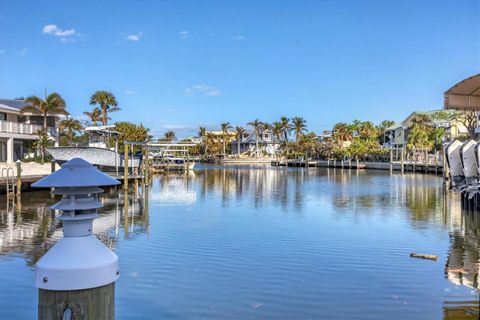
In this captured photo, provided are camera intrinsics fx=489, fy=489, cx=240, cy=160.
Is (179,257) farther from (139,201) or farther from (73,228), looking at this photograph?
Answer: (139,201)

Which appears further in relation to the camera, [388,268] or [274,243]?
[274,243]

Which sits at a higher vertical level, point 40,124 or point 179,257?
point 40,124

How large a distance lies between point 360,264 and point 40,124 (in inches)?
1953

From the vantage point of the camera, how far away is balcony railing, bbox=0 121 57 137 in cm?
4395

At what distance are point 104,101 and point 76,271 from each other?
7296 centimetres

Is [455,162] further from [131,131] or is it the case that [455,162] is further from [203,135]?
[203,135]

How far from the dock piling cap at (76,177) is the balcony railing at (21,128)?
4454 cm

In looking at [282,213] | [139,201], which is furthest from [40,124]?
[282,213]

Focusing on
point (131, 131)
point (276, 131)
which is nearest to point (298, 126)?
point (276, 131)

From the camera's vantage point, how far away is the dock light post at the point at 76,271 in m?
2.92

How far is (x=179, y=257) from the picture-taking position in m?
13.8

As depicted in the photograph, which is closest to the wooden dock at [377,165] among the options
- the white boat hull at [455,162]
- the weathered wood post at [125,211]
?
the white boat hull at [455,162]

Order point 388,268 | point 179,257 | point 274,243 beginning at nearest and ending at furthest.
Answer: point 388,268, point 179,257, point 274,243

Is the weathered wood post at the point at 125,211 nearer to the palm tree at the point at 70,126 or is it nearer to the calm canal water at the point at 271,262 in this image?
the calm canal water at the point at 271,262
